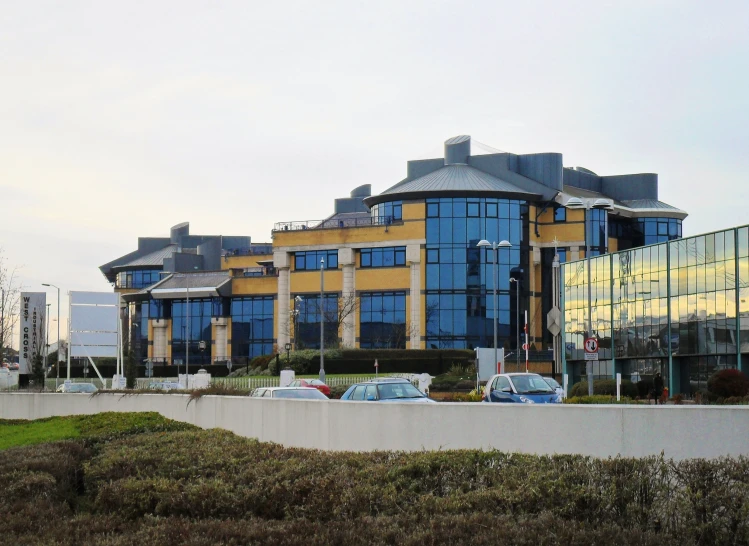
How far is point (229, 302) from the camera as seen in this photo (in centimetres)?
9969

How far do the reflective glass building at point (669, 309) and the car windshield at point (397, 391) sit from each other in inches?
865

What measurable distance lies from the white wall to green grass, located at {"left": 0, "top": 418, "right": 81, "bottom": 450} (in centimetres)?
354

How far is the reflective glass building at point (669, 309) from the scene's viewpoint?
45562 mm

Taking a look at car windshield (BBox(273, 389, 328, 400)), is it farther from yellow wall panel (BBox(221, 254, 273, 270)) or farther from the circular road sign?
yellow wall panel (BBox(221, 254, 273, 270))

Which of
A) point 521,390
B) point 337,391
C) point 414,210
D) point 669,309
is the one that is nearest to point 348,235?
point 414,210

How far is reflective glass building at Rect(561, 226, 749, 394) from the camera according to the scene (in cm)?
4556

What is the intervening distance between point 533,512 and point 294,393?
16629 millimetres

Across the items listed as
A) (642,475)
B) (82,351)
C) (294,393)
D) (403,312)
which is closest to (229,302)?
(403,312)

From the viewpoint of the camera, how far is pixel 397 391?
83.1 feet

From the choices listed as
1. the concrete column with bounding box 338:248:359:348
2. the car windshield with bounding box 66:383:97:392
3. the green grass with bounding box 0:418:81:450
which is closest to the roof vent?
the concrete column with bounding box 338:248:359:348

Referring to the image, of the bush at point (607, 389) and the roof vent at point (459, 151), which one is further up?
the roof vent at point (459, 151)

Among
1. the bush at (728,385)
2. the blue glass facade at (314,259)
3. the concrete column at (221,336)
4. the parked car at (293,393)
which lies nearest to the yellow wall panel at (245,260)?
the concrete column at (221,336)

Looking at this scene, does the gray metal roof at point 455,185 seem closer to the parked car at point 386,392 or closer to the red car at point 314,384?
the red car at point 314,384

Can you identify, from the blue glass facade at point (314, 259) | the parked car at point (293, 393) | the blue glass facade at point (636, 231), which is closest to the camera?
the parked car at point (293, 393)
